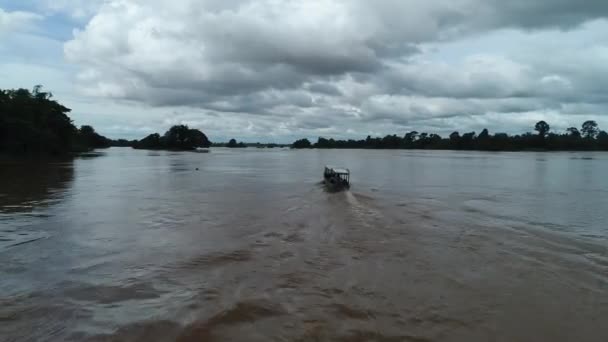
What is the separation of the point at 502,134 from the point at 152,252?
573 ft

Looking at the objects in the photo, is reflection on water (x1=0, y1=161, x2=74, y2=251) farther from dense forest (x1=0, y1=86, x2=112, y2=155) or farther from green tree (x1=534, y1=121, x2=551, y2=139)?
green tree (x1=534, y1=121, x2=551, y2=139)

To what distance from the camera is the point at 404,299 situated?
7047 millimetres

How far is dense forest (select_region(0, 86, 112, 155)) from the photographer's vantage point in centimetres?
5547

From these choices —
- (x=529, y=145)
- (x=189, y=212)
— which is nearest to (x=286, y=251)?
(x=189, y=212)

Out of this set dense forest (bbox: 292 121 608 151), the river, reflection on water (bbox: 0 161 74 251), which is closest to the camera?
the river

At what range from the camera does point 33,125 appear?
194 feet

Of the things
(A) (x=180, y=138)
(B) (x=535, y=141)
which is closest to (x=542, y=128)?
(B) (x=535, y=141)

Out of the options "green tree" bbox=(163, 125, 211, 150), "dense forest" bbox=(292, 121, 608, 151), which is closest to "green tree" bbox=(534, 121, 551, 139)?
"dense forest" bbox=(292, 121, 608, 151)

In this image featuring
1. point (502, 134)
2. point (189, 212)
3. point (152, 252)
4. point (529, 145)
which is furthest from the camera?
point (502, 134)

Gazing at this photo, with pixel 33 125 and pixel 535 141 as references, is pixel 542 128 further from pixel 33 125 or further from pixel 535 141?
pixel 33 125

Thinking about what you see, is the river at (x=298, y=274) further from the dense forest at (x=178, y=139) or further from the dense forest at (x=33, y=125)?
the dense forest at (x=178, y=139)

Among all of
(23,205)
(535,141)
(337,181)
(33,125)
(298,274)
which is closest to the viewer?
(298,274)

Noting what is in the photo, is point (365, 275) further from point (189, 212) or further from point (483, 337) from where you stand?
point (189, 212)

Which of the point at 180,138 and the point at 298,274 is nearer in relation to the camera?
the point at 298,274
